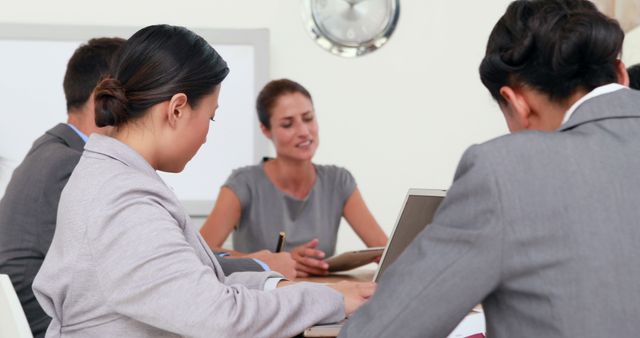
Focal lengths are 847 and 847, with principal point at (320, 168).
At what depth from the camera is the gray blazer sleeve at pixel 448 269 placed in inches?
39.2

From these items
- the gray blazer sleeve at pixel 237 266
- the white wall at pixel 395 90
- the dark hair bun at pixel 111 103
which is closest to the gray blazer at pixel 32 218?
the gray blazer sleeve at pixel 237 266

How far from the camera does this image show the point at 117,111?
1477 millimetres

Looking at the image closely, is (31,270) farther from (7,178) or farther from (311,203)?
(7,178)

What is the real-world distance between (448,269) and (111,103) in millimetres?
728

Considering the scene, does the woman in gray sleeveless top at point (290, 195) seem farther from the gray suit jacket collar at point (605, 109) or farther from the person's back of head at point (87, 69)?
the gray suit jacket collar at point (605, 109)

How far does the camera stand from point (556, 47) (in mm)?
1137

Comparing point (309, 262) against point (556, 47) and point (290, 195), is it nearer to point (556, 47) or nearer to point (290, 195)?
point (290, 195)

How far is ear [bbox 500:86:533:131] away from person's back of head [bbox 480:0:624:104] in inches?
0.5

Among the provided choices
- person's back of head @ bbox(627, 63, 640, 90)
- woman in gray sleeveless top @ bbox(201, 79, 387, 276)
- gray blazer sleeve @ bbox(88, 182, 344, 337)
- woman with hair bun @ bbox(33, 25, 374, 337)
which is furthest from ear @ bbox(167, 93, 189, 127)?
woman in gray sleeveless top @ bbox(201, 79, 387, 276)

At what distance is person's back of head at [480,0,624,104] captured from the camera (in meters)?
1.13

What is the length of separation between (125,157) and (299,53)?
2.87 m

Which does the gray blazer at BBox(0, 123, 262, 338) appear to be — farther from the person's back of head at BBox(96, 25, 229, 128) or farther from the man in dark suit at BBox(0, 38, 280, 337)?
the person's back of head at BBox(96, 25, 229, 128)

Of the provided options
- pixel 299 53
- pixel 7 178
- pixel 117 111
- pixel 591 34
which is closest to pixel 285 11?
pixel 299 53

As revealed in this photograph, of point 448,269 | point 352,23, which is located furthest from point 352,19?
point 448,269
